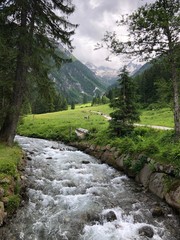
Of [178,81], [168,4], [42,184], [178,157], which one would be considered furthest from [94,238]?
[168,4]

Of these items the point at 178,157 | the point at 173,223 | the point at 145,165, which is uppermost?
the point at 178,157

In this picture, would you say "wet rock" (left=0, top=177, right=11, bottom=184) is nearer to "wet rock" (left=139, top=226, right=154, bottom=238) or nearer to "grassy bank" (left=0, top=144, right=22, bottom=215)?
"grassy bank" (left=0, top=144, right=22, bottom=215)

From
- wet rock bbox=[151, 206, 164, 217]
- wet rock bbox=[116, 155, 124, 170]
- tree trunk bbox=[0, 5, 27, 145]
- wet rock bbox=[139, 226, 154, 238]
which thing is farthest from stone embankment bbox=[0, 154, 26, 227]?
wet rock bbox=[116, 155, 124, 170]

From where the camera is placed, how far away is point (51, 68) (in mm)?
16938

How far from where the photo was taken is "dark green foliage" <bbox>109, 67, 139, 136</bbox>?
69.4 feet

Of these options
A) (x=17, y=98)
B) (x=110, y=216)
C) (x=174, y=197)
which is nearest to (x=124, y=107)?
(x=17, y=98)

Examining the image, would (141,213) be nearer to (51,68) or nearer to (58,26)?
(51,68)

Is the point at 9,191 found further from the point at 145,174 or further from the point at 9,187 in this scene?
the point at 145,174

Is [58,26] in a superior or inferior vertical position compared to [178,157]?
superior

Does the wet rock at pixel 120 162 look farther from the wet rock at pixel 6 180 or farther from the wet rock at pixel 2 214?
the wet rock at pixel 2 214

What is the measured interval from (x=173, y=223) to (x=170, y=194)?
176cm

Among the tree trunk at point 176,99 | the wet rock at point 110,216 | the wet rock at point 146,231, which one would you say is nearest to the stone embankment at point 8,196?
the wet rock at point 110,216

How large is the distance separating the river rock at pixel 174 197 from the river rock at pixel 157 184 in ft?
1.67

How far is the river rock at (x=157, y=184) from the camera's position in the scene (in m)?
11.4
